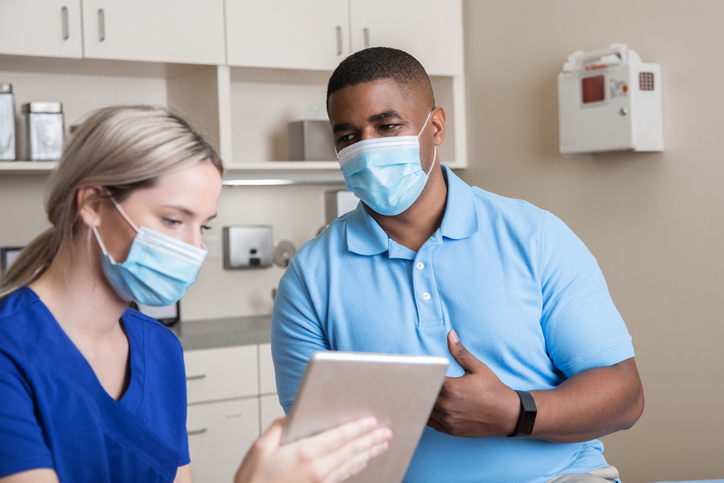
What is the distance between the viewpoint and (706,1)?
203 cm

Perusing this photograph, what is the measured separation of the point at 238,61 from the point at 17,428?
2.09 metres

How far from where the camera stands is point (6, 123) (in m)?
2.51

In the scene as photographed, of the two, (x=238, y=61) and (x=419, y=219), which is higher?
(x=238, y=61)

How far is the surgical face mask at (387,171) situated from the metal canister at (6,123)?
1607 millimetres

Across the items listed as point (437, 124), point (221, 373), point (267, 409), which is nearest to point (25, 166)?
point (221, 373)

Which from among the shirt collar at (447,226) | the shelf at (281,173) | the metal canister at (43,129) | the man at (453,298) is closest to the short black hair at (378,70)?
the man at (453,298)

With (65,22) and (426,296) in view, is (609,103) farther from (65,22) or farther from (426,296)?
(65,22)

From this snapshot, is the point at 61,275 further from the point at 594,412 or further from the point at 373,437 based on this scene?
the point at 594,412

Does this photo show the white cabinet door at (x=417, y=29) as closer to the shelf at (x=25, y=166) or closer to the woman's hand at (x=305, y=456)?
the shelf at (x=25, y=166)

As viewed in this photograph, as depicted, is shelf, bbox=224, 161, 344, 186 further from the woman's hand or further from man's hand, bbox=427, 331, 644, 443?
the woman's hand

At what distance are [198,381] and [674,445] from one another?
5.20 ft

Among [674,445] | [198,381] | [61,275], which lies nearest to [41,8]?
[198,381]

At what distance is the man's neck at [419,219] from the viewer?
1438 mm

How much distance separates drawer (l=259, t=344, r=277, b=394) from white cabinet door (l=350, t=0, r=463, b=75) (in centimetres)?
126
